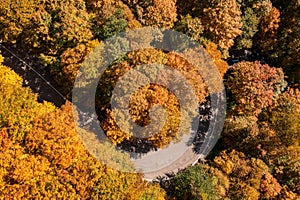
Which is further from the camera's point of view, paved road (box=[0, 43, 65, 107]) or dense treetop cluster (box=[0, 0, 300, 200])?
paved road (box=[0, 43, 65, 107])

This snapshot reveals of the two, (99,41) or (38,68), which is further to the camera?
(38,68)

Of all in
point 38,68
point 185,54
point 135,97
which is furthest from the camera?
point 38,68

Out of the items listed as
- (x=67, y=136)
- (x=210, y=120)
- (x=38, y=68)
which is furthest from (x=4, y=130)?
(x=210, y=120)

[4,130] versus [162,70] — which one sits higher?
[162,70]

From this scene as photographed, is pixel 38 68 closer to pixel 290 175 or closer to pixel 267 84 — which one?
pixel 267 84

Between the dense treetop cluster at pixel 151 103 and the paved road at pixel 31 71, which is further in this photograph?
the paved road at pixel 31 71

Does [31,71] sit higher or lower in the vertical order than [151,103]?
lower

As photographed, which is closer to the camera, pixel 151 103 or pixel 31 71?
pixel 151 103

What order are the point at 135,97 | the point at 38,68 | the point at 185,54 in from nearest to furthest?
the point at 135,97 < the point at 185,54 < the point at 38,68

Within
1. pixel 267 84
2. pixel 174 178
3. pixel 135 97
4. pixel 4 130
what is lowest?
pixel 174 178
